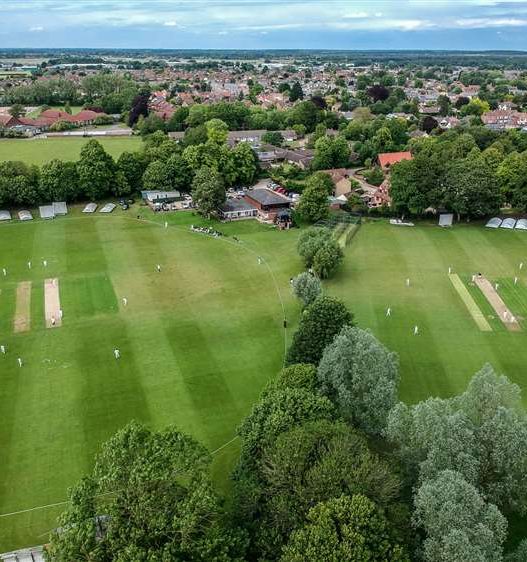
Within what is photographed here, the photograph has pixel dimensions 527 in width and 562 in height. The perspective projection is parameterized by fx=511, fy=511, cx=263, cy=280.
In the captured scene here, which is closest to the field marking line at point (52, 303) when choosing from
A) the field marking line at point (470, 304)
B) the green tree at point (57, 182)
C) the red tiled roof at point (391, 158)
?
the green tree at point (57, 182)

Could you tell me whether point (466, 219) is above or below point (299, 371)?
below

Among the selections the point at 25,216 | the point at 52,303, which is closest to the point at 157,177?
the point at 25,216

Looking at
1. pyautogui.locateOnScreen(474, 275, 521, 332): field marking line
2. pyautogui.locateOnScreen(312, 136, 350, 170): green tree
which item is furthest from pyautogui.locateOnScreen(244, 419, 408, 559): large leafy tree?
pyautogui.locateOnScreen(312, 136, 350, 170): green tree

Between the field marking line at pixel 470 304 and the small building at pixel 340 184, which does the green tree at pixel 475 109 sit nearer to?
the small building at pixel 340 184

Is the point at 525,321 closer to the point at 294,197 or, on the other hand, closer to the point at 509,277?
the point at 509,277

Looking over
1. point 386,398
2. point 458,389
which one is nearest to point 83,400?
point 386,398

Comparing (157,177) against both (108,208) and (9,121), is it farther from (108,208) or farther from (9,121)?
(9,121)
